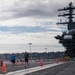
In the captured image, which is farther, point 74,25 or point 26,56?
point 74,25

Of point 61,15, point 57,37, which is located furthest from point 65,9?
point 57,37

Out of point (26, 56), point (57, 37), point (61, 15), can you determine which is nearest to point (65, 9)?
point (61, 15)

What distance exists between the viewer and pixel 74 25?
3903 inches

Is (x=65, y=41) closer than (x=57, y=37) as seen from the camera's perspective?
Yes

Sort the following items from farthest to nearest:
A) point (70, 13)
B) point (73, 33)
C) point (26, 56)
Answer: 1. point (70, 13)
2. point (73, 33)
3. point (26, 56)

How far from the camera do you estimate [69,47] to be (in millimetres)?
96438

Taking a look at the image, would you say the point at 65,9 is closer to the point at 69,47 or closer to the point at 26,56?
the point at 69,47

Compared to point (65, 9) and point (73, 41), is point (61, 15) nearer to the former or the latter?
point (65, 9)

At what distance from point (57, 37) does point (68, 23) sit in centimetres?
608

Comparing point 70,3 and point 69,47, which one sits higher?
point 70,3

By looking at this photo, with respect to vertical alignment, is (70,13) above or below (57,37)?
above

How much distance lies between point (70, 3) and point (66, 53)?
653 inches

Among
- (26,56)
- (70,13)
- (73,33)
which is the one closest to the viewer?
(26,56)

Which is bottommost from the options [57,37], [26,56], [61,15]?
[26,56]
